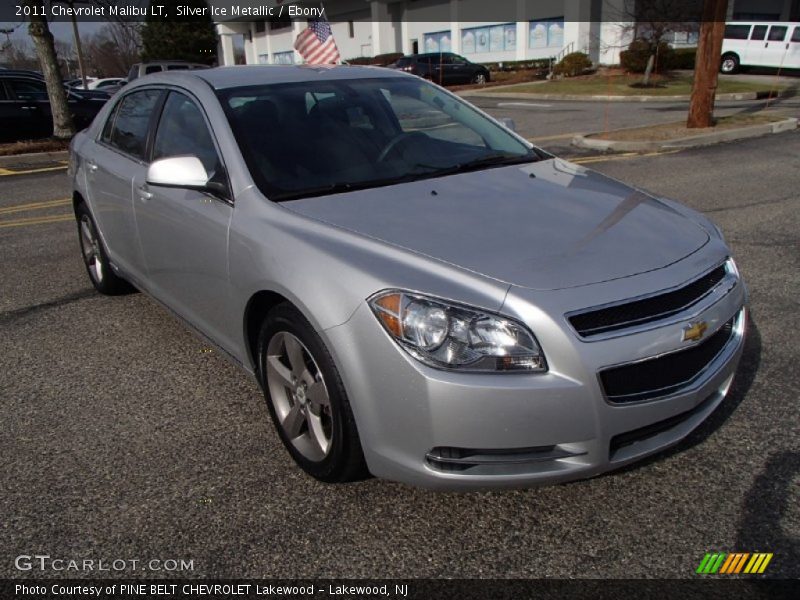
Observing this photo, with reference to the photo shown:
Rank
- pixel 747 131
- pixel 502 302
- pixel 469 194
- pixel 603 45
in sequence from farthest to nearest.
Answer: pixel 603 45 < pixel 747 131 < pixel 469 194 < pixel 502 302

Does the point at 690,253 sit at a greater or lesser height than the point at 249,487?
greater

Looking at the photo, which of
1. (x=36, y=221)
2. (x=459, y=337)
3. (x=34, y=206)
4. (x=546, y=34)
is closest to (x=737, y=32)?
(x=546, y=34)

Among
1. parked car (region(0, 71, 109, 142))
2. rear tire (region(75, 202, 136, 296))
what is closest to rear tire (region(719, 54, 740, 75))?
parked car (region(0, 71, 109, 142))

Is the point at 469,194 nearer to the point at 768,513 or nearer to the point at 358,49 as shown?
the point at 768,513

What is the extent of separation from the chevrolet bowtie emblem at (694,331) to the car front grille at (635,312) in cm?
7

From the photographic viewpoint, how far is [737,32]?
30375 mm

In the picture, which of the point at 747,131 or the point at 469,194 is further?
the point at 747,131

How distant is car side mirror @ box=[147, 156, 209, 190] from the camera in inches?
126

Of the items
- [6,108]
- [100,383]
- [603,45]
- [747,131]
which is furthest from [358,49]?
[100,383]

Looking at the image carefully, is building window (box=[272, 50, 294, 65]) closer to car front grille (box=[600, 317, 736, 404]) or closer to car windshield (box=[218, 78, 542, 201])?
car windshield (box=[218, 78, 542, 201])

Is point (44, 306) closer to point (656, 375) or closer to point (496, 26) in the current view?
point (656, 375)

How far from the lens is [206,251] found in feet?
10.8

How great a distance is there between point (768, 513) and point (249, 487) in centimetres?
198

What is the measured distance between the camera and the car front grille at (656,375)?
230 cm
